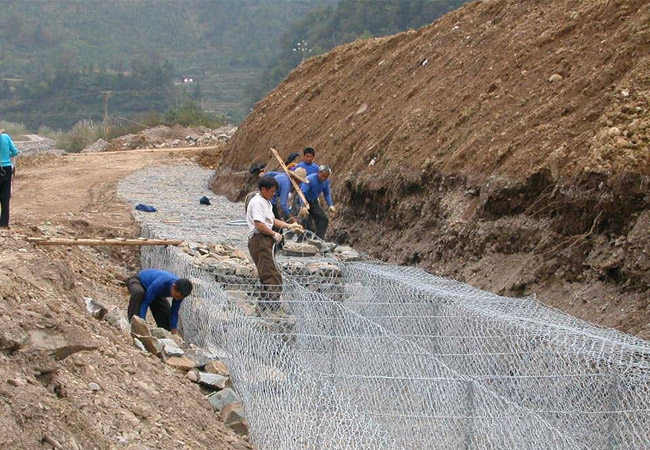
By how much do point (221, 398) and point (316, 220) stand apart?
19.5 feet

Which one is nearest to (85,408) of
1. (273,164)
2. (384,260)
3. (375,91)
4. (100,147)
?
(384,260)

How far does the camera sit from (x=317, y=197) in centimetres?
1234

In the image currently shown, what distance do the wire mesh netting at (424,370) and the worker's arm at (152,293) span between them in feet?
1.13

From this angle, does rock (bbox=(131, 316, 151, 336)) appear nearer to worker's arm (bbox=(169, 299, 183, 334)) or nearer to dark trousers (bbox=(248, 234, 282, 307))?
worker's arm (bbox=(169, 299, 183, 334))

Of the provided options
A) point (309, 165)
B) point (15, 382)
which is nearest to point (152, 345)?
point (15, 382)

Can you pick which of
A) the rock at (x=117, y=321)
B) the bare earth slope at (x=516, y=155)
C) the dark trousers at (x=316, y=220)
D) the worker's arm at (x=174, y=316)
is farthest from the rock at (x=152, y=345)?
the dark trousers at (x=316, y=220)

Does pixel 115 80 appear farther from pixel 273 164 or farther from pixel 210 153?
pixel 273 164

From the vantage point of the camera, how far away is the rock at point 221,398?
675 centimetres

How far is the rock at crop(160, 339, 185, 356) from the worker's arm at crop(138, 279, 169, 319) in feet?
3.51

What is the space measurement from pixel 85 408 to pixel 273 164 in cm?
1461

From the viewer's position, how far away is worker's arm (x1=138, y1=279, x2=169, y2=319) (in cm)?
871

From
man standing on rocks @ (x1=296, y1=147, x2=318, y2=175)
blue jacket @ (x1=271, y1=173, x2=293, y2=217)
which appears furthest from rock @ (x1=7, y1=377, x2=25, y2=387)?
man standing on rocks @ (x1=296, y1=147, x2=318, y2=175)

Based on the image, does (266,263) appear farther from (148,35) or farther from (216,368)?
(148,35)

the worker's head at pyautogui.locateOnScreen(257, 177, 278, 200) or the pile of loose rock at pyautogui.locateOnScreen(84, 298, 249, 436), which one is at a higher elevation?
the worker's head at pyautogui.locateOnScreen(257, 177, 278, 200)
